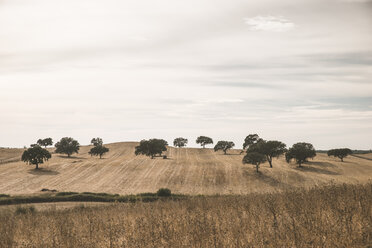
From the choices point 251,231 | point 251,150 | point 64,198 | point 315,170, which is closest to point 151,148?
point 251,150

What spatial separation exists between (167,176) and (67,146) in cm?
6520

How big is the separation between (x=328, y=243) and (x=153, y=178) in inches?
2690

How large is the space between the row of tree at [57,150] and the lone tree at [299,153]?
220ft

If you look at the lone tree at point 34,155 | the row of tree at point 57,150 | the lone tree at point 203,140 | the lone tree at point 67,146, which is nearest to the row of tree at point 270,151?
the row of tree at point 57,150

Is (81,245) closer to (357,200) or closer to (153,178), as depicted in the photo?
(357,200)

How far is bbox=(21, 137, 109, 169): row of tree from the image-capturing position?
85375 millimetres

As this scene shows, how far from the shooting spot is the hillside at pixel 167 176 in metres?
63.0

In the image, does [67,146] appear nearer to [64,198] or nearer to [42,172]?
[42,172]

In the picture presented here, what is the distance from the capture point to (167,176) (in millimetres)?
73062

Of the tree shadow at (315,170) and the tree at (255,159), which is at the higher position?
the tree at (255,159)

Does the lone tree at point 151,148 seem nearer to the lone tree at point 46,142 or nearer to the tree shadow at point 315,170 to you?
the tree shadow at point 315,170

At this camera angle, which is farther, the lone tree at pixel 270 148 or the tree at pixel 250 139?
the tree at pixel 250 139

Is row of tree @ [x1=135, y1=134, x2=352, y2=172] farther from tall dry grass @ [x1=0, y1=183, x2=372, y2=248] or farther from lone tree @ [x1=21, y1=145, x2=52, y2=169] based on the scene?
tall dry grass @ [x1=0, y1=183, x2=372, y2=248]

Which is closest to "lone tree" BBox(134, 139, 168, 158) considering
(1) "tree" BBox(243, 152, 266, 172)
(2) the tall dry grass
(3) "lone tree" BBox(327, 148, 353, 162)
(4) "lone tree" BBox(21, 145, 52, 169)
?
(4) "lone tree" BBox(21, 145, 52, 169)
